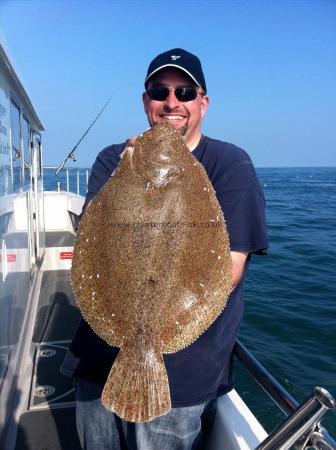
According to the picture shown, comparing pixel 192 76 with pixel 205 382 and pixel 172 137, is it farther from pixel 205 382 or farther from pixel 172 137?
pixel 205 382

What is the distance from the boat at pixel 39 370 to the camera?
1.66 metres

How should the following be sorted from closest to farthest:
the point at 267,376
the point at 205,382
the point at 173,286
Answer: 1. the point at 173,286
2. the point at 205,382
3. the point at 267,376

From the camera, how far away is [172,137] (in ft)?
6.91

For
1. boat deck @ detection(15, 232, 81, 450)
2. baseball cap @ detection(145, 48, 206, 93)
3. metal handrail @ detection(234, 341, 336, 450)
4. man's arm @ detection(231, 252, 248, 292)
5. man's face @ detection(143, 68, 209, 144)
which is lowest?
boat deck @ detection(15, 232, 81, 450)

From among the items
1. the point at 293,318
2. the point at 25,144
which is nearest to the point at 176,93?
the point at 25,144

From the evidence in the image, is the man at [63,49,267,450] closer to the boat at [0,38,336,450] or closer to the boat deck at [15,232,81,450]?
the boat at [0,38,336,450]

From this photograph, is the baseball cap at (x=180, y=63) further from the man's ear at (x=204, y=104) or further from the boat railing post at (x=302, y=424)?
the boat railing post at (x=302, y=424)

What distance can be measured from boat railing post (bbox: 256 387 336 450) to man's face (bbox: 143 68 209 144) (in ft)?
5.03

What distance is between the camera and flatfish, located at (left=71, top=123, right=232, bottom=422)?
1.71 m

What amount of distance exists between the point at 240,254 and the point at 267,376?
94cm

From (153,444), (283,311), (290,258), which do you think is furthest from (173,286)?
(290,258)

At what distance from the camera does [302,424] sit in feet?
5.27

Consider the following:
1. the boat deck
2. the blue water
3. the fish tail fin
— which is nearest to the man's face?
the fish tail fin

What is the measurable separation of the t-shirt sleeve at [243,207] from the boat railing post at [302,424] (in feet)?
2.57
